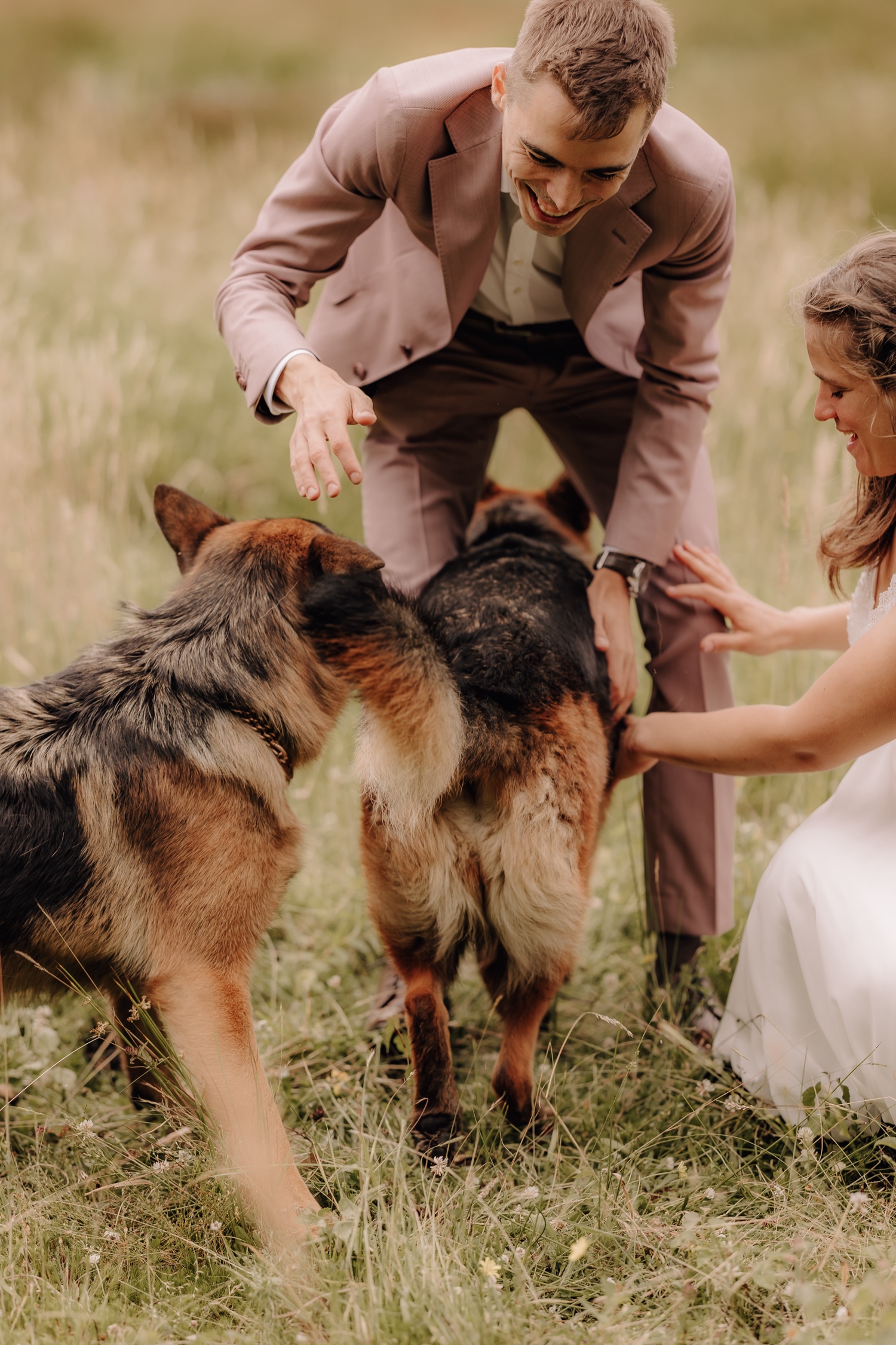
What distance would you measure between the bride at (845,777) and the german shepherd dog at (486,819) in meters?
0.38

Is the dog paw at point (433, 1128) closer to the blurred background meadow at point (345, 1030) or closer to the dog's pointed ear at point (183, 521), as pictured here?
the blurred background meadow at point (345, 1030)

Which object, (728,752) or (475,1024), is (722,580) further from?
(475,1024)

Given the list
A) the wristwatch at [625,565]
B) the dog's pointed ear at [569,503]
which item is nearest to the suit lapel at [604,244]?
the wristwatch at [625,565]

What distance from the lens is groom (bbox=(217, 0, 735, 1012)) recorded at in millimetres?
2213

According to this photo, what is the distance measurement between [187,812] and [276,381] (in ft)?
3.49

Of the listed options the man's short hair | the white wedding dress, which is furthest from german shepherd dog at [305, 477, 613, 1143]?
the man's short hair

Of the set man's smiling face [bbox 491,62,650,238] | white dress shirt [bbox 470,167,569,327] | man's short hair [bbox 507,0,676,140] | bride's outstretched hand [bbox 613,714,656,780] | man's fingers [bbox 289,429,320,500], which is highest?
man's short hair [bbox 507,0,676,140]

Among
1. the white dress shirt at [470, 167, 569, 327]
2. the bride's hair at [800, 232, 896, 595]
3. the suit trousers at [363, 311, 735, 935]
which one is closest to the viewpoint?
the bride's hair at [800, 232, 896, 595]

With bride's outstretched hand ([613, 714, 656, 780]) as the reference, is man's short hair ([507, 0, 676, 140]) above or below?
above

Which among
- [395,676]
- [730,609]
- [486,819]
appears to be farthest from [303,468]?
[730,609]

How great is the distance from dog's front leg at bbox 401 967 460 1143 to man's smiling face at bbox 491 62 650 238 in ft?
6.49

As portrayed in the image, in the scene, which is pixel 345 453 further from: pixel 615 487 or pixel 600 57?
pixel 615 487

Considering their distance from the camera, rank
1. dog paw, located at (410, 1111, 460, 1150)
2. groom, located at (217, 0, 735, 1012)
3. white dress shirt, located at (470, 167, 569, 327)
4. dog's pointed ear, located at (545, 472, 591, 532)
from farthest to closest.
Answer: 1. dog's pointed ear, located at (545, 472, 591, 532)
2. white dress shirt, located at (470, 167, 569, 327)
3. dog paw, located at (410, 1111, 460, 1150)
4. groom, located at (217, 0, 735, 1012)

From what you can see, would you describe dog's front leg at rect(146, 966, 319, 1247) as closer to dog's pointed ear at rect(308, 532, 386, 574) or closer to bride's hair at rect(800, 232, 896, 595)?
dog's pointed ear at rect(308, 532, 386, 574)
